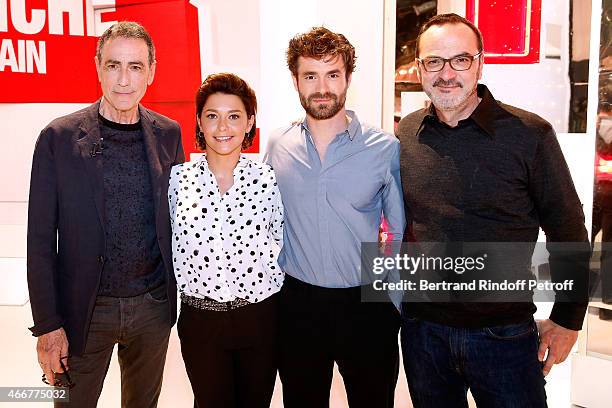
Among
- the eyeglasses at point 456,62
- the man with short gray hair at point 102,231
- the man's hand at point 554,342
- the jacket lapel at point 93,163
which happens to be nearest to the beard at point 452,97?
the eyeglasses at point 456,62

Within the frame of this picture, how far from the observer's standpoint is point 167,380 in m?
3.43

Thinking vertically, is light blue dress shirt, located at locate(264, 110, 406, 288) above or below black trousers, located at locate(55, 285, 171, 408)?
above

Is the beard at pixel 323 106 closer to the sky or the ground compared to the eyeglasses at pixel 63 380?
closer to the sky

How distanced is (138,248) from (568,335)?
1.51m

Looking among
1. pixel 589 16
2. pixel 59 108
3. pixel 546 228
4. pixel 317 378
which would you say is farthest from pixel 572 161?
pixel 59 108

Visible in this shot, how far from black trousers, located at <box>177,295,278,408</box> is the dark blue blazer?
0.36 metres

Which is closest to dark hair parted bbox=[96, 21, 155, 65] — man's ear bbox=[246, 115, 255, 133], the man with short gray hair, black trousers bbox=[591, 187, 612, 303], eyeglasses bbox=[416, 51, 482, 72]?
the man with short gray hair

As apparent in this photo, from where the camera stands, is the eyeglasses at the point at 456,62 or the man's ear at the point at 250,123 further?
the man's ear at the point at 250,123

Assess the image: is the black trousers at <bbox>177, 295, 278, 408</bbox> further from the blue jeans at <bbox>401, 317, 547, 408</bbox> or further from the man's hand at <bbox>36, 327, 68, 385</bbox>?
the blue jeans at <bbox>401, 317, 547, 408</bbox>

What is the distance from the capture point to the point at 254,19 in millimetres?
3646

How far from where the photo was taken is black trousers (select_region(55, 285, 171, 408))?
1.95 m

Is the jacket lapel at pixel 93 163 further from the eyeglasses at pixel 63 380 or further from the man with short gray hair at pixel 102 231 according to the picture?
the eyeglasses at pixel 63 380

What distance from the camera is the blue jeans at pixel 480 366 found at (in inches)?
66.2

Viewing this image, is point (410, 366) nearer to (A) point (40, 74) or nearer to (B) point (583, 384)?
(B) point (583, 384)
